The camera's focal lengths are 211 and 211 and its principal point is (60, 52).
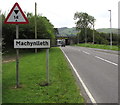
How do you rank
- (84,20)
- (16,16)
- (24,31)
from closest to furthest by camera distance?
(16,16) < (24,31) < (84,20)

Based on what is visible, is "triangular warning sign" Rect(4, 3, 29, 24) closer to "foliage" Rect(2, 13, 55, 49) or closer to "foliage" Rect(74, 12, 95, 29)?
"foliage" Rect(2, 13, 55, 49)

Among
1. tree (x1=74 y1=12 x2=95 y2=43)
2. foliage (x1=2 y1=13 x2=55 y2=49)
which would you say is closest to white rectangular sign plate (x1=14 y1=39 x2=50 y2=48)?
foliage (x1=2 y1=13 x2=55 y2=49)

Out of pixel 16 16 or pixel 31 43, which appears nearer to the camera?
pixel 16 16

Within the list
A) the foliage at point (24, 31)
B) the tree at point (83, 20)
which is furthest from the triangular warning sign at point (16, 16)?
the tree at point (83, 20)

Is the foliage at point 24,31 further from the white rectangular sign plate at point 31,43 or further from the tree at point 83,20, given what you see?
the tree at point 83,20

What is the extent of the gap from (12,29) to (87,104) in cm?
2643

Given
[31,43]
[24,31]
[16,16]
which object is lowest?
[31,43]

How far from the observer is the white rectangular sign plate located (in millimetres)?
8164

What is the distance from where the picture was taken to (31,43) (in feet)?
27.3

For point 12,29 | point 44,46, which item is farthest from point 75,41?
point 44,46

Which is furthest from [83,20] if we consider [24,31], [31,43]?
[31,43]

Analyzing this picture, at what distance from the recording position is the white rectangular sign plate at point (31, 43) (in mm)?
8164

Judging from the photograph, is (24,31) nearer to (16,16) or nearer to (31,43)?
(31,43)

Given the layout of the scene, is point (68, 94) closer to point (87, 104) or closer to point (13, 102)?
point (87, 104)
